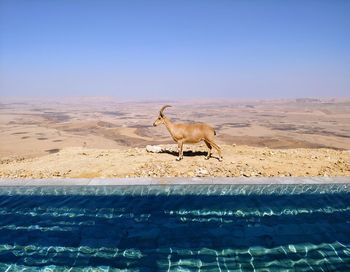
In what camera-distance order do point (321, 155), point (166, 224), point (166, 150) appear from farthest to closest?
point (166, 150)
point (321, 155)
point (166, 224)

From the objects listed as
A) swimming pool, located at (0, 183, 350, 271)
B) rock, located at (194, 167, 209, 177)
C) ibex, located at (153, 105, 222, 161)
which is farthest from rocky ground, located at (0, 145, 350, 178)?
swimming pool, located at (0, 183, 350, 271)

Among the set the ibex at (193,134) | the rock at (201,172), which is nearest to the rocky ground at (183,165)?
the rock at (201,172)

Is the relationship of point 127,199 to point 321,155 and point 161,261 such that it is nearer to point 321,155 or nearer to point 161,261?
point 161,261

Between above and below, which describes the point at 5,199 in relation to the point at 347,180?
below

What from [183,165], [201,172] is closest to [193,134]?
[183,165]

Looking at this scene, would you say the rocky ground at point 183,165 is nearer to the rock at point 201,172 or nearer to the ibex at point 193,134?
the rock at point 201,172

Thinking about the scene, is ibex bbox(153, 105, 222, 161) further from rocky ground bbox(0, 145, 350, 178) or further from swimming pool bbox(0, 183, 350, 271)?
swimming pool bbox(0, 183, 350, 271)

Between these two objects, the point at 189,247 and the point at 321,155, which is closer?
the point at 189,247

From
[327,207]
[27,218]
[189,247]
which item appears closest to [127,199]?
[27,218]
